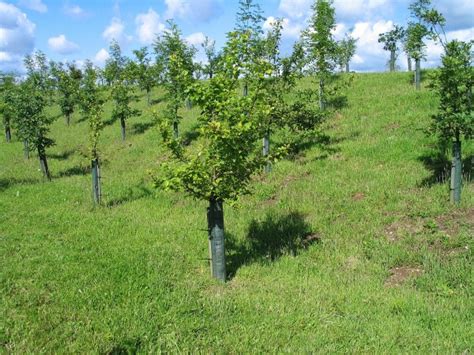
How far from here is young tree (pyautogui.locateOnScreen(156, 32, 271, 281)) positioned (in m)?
7.78

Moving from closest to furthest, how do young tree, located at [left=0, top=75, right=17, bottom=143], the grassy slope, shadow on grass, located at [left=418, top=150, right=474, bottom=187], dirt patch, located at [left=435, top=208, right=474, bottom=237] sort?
the grassy slope, dirt patch, located at [left=435, top=208, right=474, bottom=237], shadow on grass, located at [left=418, top=150, right=474, bottom=187], young tree, located at [left=0, top=75, right=17, bottom=143]

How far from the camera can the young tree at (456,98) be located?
9906 mm

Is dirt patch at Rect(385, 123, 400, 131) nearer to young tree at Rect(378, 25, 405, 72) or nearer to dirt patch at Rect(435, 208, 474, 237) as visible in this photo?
dirt patch at Rect(435, 208, 474, 237)

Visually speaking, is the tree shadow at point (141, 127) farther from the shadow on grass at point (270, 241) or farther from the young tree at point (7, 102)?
the shadow on grass at point (270, 241)

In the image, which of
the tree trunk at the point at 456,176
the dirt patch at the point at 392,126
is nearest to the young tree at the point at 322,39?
the dirt patch at the point at 392,126

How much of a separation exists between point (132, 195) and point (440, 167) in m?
11.6

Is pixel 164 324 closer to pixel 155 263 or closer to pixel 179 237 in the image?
pixel 155 263

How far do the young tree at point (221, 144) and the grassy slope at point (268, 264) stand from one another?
1.62 meters

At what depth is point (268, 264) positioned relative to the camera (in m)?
9.06

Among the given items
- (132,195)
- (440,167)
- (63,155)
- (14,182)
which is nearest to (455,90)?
(440,167)

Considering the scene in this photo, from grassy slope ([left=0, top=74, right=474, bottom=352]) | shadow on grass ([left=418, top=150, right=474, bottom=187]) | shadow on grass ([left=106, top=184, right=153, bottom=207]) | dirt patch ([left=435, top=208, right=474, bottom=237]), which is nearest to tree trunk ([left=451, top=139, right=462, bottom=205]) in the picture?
grassy slope ([left=0, top=74, right=474, bottom=352])

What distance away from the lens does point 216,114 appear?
324 inches

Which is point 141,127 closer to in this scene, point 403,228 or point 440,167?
point 440,167

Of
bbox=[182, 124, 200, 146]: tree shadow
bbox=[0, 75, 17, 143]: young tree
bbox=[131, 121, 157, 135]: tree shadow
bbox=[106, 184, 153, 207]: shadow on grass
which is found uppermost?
bbox=[0, 75, 17, 143]: young tree
